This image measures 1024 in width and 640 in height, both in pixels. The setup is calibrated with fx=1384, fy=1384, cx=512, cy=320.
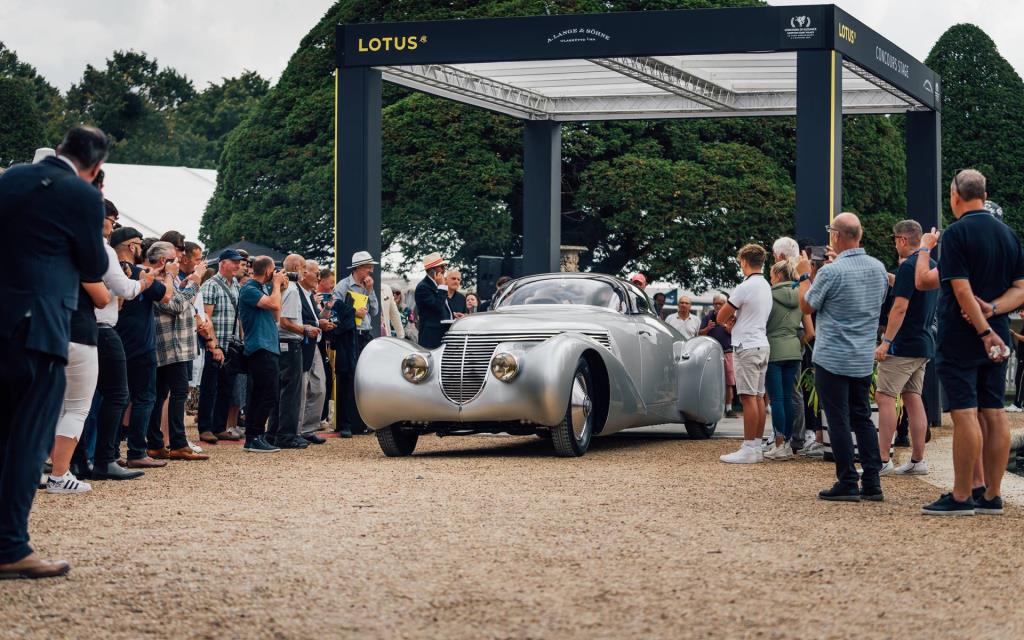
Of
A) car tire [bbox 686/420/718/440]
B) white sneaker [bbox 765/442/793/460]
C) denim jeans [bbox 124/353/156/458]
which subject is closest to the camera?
denim jeans [bbox 124/353/156/458]

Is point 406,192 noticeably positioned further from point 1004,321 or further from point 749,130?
point 1004,321

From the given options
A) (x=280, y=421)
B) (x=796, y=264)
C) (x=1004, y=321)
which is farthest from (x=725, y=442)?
(x=1004, y=321)

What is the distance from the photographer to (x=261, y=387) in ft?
40.8

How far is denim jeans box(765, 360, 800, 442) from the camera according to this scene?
466 inches

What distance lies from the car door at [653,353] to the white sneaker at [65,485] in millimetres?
5452

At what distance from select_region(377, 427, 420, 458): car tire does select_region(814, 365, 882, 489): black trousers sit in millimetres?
4176

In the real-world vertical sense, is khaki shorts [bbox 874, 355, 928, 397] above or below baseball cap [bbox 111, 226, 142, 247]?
below

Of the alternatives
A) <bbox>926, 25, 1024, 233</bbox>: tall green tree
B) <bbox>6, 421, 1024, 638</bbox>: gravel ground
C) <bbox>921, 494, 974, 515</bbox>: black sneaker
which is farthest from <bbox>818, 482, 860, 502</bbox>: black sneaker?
<bbox>926, 25, 1024, 233</bbox>: tall green tree

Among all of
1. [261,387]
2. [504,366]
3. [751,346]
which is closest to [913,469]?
[751,346]

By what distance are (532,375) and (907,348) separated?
2.97 metres

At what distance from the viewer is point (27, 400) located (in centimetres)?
590

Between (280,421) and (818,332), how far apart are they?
5.86m

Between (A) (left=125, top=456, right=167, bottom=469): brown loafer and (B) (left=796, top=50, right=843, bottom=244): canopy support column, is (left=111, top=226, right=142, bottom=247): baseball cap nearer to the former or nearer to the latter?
(A) (left=125, top=456, right=167, bottom=469): brown loafer

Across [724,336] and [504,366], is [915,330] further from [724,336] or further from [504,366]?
[724,336]
